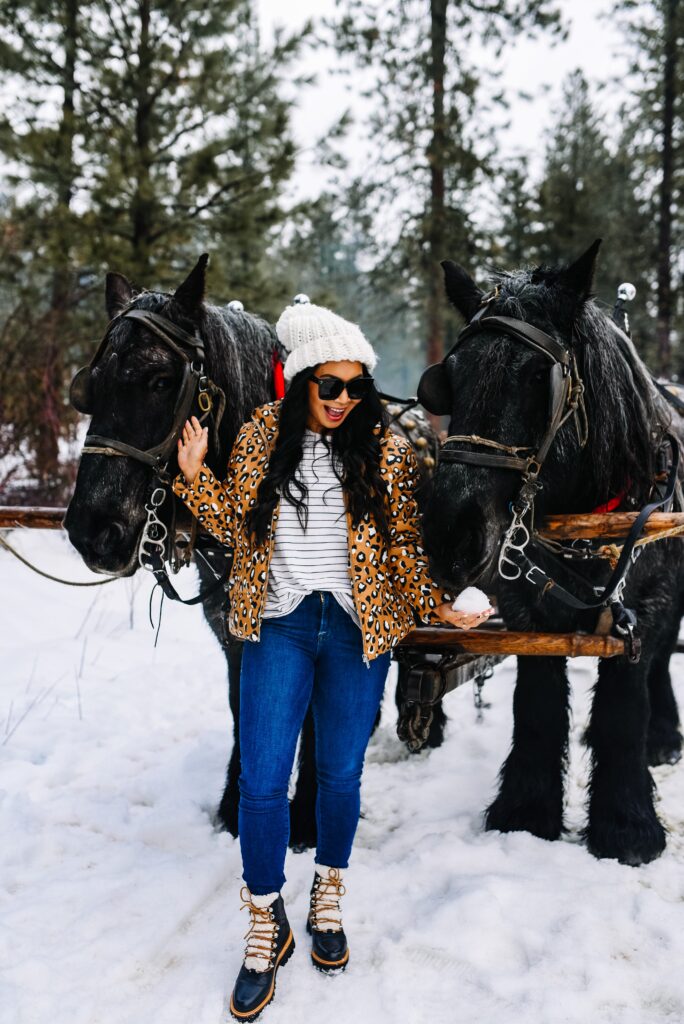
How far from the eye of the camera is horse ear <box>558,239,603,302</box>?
225 cm

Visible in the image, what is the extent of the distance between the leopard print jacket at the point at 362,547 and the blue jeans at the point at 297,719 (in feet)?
0.32

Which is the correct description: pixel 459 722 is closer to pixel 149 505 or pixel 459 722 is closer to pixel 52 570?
pixel 149 505

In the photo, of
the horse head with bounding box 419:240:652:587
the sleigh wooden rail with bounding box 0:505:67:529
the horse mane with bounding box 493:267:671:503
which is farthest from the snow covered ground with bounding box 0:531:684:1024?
the horse mane with bounding box 493:267:671:503

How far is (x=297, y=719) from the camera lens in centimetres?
215

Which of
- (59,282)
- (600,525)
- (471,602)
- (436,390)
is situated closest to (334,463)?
(436,390)

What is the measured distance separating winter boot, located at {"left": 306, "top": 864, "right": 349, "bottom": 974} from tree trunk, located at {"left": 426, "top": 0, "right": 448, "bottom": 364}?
10222 mm

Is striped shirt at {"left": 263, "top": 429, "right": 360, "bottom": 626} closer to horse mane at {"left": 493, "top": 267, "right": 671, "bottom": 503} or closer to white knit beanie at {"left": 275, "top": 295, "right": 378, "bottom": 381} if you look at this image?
white knit beanie at {"left": 275, "top": 295, "right": 378, "bottom": 381}

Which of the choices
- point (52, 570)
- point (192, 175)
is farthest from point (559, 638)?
point (192, 175)

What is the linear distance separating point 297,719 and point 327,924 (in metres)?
0.68

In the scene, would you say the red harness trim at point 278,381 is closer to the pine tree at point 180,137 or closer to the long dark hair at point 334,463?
the long dark hair at point 334,463

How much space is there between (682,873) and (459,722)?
6.15ft

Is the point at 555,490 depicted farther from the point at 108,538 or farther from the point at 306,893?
the point at 306,893

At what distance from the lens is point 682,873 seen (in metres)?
2.70

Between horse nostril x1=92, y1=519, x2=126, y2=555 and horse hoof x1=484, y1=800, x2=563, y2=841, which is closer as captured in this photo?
horse nostril x1=92, y1=519, x2=126, y2=555
